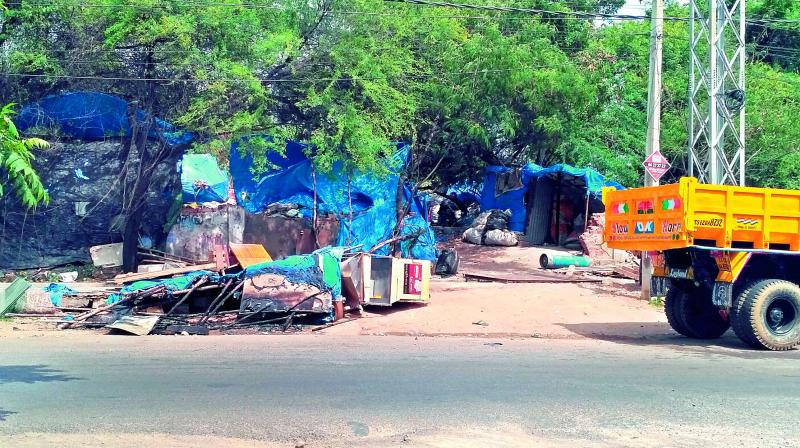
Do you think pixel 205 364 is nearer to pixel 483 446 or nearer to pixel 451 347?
pixel 451 347

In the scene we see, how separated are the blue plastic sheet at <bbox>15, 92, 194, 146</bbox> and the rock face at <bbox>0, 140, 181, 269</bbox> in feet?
2.48

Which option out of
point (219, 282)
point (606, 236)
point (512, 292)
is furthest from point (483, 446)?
point (512, 292)

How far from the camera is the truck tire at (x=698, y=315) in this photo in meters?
13.7

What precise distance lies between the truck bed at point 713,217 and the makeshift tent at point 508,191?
1357 centimetres

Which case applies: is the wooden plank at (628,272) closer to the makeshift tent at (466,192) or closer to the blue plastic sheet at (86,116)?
the makeshift tent at (466,192)

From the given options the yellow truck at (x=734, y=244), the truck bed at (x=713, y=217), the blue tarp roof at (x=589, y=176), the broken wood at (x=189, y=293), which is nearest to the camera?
the truck bed at (x=713, y=217)

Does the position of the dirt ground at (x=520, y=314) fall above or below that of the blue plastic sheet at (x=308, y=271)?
below

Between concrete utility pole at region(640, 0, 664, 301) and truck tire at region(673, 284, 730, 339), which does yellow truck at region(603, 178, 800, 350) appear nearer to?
truck tire at region(673, 284, 730, 339)

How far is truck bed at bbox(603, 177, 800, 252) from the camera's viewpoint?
1192 cm

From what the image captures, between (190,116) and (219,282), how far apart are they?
4478 millimetres

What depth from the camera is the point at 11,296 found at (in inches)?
588

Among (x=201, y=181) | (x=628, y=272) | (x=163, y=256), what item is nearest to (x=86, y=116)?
(x=201, y=181)

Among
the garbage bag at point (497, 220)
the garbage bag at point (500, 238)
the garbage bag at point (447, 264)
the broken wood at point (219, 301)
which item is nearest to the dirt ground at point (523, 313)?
the garbage bag at point (447, 264)

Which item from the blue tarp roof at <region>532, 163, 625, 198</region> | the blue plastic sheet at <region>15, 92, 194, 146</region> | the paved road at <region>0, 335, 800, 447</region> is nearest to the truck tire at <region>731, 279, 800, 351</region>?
the paved road at <region>0, 335, 800, 447</region>
